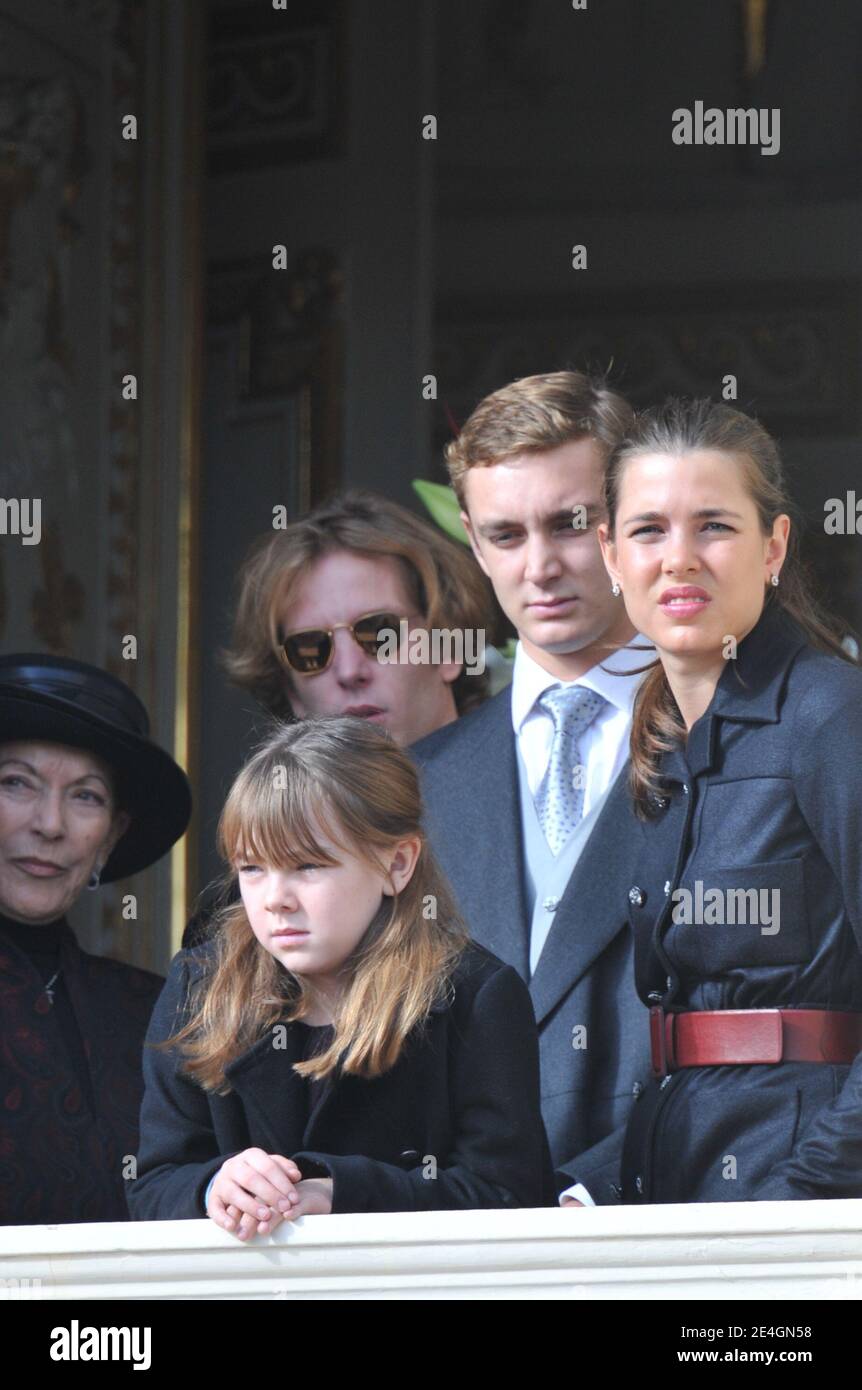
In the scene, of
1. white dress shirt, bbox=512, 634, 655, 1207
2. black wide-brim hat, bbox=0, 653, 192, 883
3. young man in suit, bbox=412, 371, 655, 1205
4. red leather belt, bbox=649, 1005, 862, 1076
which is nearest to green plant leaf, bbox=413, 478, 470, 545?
young man in suit, bbox=412, 371, 655, 1205

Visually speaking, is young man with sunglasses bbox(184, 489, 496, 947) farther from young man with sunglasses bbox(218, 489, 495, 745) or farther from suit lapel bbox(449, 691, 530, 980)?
suit lapel bbox(449, 691, 530, 980)

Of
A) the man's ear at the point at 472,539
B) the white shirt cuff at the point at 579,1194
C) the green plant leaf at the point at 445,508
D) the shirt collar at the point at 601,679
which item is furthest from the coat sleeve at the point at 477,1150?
the green plant leaf at the point at 445,508

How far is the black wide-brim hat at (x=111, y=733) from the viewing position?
14.8 ft

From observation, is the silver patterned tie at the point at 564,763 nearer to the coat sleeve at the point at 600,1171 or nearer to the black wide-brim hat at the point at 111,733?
the coat sleeve at the point at 600,1171

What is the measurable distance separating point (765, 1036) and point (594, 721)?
2.85 ft

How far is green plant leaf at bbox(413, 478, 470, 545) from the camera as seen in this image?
5035 mm

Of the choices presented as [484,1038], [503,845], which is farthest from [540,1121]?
[503,845]

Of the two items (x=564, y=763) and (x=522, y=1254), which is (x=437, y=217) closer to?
(x=564, y=763)

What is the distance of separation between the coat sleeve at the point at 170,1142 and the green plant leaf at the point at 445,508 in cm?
150

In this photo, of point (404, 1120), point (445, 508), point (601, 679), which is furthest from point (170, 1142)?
point (445, 508)

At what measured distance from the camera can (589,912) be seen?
4.23 meters

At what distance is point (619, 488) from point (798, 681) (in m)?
0.44

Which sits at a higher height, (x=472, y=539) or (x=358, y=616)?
(x=472, y=539)
